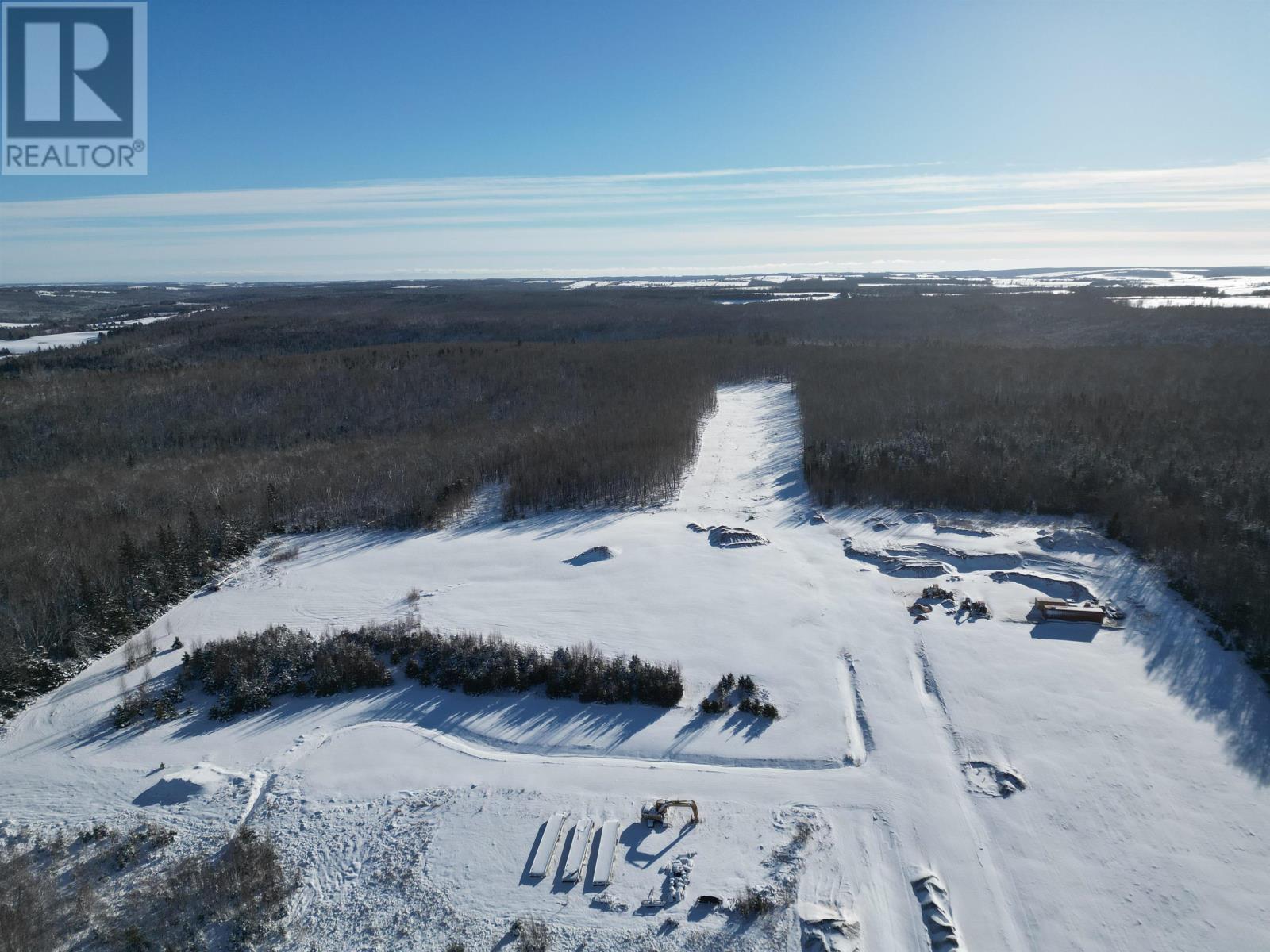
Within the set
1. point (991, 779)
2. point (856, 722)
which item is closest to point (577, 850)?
point (856, 722)

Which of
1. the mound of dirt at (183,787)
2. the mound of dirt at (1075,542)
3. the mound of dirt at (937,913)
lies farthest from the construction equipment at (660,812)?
the mound of dirt at (1075,542)

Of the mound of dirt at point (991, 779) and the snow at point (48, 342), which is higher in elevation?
the snow at point (48, 342)

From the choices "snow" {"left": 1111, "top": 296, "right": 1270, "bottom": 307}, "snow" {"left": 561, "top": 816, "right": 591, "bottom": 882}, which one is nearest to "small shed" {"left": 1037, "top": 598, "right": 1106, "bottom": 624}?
"snow" {"left": 561, "top": 816, "right": 591, "bottom": 882}

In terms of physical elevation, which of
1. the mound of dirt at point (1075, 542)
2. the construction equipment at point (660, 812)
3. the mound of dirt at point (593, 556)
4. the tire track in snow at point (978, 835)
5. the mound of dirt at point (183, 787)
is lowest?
the mound of dirt at point (183, 787)

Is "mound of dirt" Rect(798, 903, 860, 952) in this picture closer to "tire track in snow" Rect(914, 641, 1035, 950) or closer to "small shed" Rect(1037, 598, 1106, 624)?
"tire track in snow" Rect(914, 641, 1035, 950)

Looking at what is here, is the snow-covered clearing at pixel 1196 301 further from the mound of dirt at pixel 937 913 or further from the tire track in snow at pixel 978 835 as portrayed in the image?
the mound of dirt at pixel 937 913

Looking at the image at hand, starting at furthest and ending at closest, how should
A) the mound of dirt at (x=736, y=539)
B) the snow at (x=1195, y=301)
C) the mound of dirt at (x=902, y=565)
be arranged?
1. the snow at (x=1195, y=301)
2. the mound of dirt at (x=736, y=539)
3. the mound of dirt at (x=902, y=565)

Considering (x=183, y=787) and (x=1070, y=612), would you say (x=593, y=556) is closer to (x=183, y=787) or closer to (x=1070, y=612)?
(x=183, y=787)
